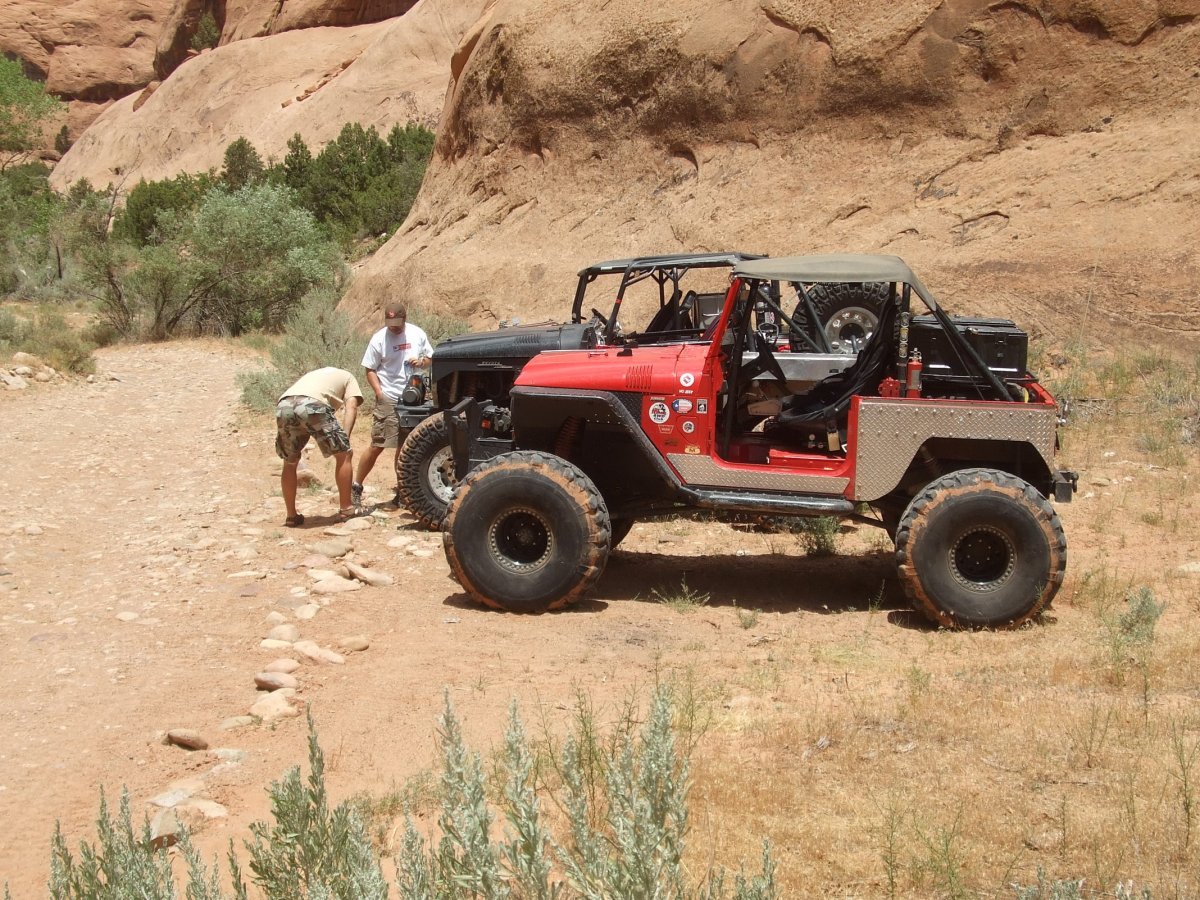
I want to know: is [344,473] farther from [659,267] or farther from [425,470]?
[659,267]

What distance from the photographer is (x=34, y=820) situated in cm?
475

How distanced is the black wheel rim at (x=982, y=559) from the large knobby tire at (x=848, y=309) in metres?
4.55

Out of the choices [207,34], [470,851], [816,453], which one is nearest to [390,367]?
[816,453]

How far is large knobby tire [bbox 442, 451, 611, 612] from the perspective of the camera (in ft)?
23.6

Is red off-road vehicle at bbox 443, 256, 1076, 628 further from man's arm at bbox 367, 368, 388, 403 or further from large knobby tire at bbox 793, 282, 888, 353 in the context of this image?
large knobby tire at bbox 793, 282, 888, 353

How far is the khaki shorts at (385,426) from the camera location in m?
10.4

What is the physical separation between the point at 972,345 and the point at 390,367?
5135mm

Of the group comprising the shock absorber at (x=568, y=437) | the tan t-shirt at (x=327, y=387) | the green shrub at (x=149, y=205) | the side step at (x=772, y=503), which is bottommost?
the side step at (x=772, y=503)

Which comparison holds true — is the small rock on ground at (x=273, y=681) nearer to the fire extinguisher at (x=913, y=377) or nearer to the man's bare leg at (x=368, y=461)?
the fire extinguisher at (x=913, y=377)

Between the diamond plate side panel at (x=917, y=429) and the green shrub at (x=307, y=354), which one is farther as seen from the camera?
the green shrub at (x=307, y=354)

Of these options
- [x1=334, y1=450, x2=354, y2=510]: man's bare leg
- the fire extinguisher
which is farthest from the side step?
[x1=334, y1=450, x2=354, y2=510]: man's bare leg

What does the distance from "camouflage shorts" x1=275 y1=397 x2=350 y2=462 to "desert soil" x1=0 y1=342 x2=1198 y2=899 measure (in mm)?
615

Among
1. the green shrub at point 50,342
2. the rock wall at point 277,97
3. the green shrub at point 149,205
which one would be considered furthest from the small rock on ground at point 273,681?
the rock wall at point 277,97

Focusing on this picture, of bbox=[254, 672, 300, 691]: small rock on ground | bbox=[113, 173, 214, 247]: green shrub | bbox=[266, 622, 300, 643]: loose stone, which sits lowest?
bbox=[254, 672, 300, 691]: small rock on ground
